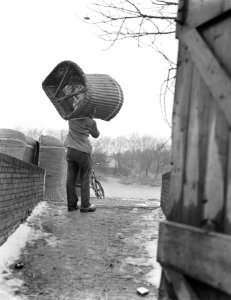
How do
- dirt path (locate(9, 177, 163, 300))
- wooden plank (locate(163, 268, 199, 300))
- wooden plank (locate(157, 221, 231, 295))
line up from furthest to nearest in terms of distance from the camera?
dirt path (locate(9, 177, 163, 300)) → wooden plank (locate(163, 268, 199, 300)) → wooden plank (locate(157, 221, 231, 295))

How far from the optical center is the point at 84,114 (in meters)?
6.67

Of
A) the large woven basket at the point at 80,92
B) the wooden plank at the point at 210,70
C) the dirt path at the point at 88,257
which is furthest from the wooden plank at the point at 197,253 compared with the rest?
the large woven basket at the point at 80,92

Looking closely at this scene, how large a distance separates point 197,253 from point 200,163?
1.50 ft

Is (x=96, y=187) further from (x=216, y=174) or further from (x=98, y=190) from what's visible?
(x=216, y=174)

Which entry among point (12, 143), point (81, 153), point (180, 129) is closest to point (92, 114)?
→ point (81, 153)

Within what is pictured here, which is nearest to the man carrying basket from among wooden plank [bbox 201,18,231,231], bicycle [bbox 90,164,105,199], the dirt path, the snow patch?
the dirt path

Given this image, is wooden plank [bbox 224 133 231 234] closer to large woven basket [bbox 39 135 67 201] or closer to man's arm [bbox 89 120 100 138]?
man's arm [bbox 89 120 100 138]

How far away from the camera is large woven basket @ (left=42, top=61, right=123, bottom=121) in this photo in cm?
649

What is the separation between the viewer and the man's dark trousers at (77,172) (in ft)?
22.5

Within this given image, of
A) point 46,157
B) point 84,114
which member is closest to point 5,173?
point 84,114

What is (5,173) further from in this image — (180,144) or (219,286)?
(219,286)

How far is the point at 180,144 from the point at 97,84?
446 centimetres

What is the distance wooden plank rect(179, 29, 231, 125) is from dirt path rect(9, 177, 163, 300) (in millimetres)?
2366

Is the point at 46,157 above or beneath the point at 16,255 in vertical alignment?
above
